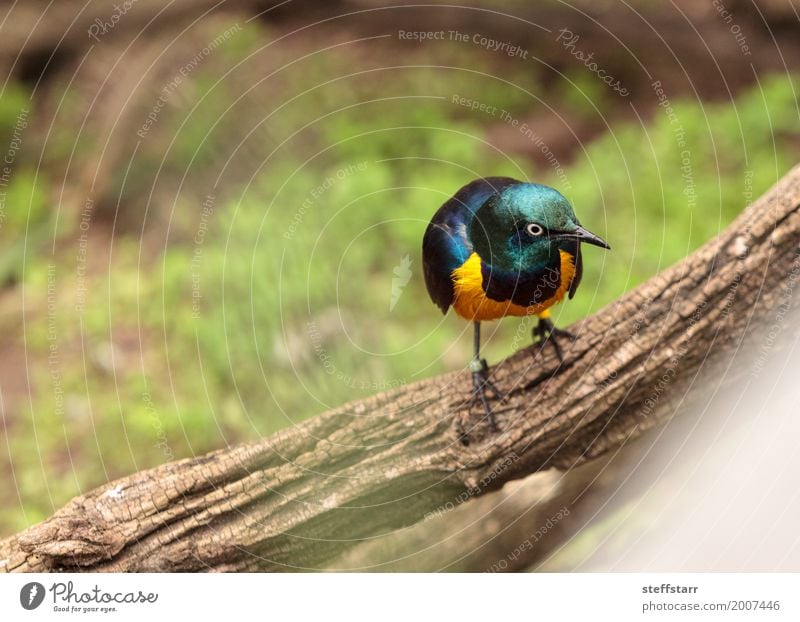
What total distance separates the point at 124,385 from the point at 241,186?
565 mm

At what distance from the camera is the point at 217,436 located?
6.03ft

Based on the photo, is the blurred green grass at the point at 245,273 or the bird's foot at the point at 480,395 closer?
the bird's foot at the point at 480,395

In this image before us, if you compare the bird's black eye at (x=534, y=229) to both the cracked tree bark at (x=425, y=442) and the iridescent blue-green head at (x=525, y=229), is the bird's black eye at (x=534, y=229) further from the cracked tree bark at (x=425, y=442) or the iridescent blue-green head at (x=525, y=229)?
the cracked tree bark at (x=425, y=442)

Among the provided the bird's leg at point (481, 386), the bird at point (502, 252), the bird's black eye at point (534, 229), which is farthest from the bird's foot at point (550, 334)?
the bird's black eye at point (534, 229)

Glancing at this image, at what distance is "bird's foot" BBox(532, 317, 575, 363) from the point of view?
1.40 meters

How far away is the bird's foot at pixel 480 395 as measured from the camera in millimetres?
1367

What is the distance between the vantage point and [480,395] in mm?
1387

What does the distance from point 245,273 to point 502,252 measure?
2.76 ft

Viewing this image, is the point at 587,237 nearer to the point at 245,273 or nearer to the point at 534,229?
the point at 534,229

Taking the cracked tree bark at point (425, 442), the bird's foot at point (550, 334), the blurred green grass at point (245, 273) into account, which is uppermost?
the blurred green grass at point (245, 273)

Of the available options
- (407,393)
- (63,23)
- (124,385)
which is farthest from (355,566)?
(63,23)

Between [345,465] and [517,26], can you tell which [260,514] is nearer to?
[345,465]

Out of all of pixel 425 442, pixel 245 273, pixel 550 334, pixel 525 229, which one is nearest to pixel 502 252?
pixel 525 229

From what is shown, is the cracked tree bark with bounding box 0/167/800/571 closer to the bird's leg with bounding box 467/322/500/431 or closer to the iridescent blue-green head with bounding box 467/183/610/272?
the bird's leg with bounding box 467/322/500/431
